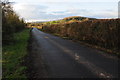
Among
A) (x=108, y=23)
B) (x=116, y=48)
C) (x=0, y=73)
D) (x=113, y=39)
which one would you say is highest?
(x=108, y=23)

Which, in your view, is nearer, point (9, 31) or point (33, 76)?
point (33, 76)

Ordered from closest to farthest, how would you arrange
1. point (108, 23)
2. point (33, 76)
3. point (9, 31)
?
point (33, 76) < point (108, 23) < point (9, 31)

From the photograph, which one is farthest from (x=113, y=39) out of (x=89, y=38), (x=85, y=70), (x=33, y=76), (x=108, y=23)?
(x=33, y=76)

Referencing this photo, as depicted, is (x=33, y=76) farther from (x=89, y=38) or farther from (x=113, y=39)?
(x=89, y=38)

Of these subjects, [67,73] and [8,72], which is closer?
[67,73]

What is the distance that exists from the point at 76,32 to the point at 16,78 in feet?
41.8

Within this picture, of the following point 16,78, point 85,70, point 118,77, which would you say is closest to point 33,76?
point 16,78

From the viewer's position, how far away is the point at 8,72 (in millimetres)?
5230

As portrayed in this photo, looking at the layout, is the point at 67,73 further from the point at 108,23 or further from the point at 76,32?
the point at 76,32

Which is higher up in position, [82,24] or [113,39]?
[82,24]

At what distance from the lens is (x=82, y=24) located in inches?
565

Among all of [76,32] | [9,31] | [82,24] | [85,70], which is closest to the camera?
[85,70]

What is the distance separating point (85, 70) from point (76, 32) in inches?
455

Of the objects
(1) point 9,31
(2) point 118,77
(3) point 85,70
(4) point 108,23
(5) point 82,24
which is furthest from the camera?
(5) point 82,24
